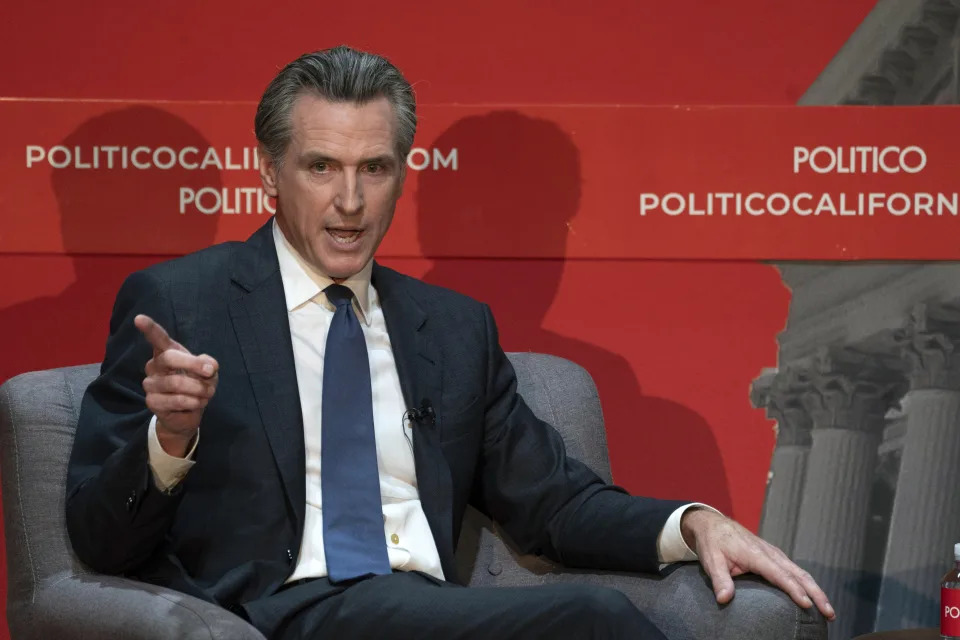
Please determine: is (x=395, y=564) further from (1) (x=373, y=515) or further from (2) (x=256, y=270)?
(2) (x=256, y=270)

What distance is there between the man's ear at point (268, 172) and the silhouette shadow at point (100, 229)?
824 millimetres

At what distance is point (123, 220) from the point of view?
3.45 m

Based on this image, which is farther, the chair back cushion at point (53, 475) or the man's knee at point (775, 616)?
the chair back cushion at point (53, 475)

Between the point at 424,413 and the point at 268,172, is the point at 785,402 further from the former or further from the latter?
the point at 268,172

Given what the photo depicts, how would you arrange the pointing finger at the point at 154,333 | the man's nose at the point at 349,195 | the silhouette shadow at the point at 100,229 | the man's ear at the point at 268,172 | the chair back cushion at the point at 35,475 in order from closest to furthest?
the pointing finger at the point at 154,333
the chair back cushion at the point at 35,475
the man's nose at the point at 349,195
the man's ear at the point at 268,172
the silhouette shadow at the point at 100,229

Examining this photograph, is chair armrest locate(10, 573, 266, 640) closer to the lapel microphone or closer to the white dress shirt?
the white dress shirt

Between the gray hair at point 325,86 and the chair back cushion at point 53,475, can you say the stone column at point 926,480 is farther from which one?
the gray hair at point 325,86

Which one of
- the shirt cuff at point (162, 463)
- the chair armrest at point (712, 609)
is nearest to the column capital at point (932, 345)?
the chair armrest at point (712, 609)

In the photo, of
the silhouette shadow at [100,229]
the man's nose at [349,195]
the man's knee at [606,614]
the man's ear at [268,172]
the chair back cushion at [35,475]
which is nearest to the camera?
the man's knee at [606,614]

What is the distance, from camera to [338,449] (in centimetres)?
248

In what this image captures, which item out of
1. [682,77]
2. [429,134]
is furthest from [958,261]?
[429,134]

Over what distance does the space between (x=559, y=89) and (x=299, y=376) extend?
4.62ft

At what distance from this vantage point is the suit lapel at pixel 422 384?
2.60m

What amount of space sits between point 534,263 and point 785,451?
88cm
